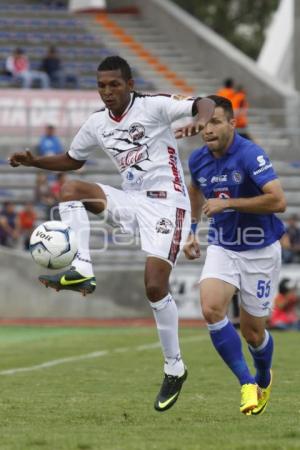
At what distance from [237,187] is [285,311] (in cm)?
1206

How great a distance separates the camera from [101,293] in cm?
2239

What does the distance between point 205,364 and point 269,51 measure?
2539cm

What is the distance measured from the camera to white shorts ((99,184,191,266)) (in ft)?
28.8

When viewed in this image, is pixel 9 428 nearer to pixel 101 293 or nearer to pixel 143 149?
pixel 143 149

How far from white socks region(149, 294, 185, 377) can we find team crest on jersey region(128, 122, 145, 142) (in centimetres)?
119

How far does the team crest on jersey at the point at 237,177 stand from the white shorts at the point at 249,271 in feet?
1.64

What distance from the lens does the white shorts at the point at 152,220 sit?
8.78 m

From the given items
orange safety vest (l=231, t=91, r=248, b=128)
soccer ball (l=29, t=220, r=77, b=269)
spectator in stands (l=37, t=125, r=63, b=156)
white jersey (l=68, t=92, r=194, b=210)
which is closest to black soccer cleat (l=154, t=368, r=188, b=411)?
soccer ball (l=29, t=220, r=77, b=269)

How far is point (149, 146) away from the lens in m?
8.91

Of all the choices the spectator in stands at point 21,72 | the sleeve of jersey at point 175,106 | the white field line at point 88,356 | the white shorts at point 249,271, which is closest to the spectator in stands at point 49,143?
the spectator in stands at point 21,72

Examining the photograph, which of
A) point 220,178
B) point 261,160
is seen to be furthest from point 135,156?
point 261,160

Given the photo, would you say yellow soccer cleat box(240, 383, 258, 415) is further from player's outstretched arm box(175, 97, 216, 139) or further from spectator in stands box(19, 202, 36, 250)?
spectator in stands box(19, 202, 36, 250)

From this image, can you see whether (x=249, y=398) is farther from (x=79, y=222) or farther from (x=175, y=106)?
(x=175, y=106)

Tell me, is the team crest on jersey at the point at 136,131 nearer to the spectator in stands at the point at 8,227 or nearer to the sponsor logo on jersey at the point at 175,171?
the sponsor logo on jersey at the point at 175,171
